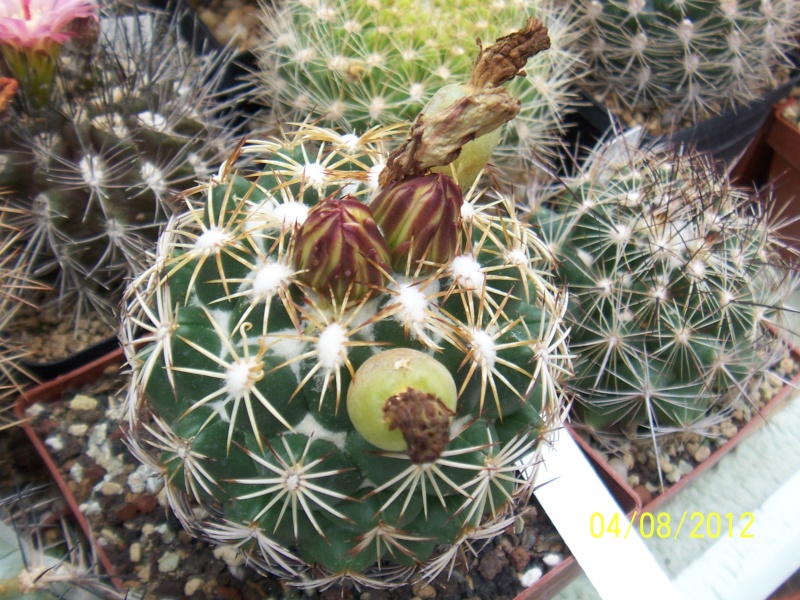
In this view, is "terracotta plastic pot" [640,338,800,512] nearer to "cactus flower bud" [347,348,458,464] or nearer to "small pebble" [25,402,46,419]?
"cactus flower bud" [347,348,458,464]

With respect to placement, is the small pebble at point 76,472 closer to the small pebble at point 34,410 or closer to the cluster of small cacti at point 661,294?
the small pebble at point 34,410

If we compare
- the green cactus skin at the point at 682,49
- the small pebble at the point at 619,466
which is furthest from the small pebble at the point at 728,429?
the green cactus skin at the point at 682,49

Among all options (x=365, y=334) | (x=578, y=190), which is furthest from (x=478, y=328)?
(x=578, y=190)

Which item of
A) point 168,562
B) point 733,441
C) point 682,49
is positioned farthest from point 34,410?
point 682,49

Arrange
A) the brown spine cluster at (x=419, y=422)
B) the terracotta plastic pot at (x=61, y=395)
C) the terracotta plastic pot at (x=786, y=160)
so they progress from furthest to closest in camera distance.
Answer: the terracotta plastic pot at (x=786, y=160) → the terracotta plastic pot at (x=61, y=395) → the brown spine cluster at (x=419, y=422)

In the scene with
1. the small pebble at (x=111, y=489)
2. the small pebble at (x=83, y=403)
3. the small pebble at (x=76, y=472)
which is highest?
the small pebble at (x=83, y=403)

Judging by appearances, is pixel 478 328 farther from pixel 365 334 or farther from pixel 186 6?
pixel 186 6

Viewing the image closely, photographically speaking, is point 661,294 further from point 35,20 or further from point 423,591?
point 35,20

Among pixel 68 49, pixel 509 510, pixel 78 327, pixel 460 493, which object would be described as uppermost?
pixel 68 49
